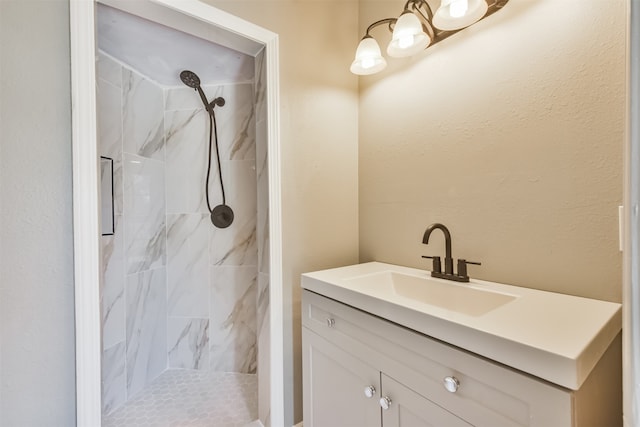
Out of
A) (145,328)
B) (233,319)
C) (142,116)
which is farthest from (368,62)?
(145,328)

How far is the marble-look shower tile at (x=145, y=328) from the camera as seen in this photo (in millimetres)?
1792

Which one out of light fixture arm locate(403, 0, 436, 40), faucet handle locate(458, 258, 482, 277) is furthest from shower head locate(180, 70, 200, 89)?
faucet handle locate(458, 258, 482, 277)

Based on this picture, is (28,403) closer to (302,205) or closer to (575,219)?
(302,205)

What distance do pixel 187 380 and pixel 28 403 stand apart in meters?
1.28

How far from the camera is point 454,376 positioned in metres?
0.71

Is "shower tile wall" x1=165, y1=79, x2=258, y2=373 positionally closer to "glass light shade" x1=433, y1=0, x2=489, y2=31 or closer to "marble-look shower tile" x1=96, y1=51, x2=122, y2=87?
"marble-look shower tile" x1=96, y1=51, x2=122, y2=87

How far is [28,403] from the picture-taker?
2.77 feet

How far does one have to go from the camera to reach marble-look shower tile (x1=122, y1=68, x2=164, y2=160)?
178 cm

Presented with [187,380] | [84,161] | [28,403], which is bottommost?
[187,380]

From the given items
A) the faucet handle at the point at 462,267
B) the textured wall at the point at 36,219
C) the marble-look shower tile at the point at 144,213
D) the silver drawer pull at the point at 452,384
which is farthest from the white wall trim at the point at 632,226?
the marble-look shower tile at the point at 144,213

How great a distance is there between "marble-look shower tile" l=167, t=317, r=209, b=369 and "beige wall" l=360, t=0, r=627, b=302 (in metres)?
1.56

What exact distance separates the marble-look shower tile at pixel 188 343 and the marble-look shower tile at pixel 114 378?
399 mm

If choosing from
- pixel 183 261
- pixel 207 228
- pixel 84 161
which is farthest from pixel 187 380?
A: pixel 84 161

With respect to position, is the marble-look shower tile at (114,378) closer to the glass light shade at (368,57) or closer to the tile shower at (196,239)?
the tile shower at (196,239)
